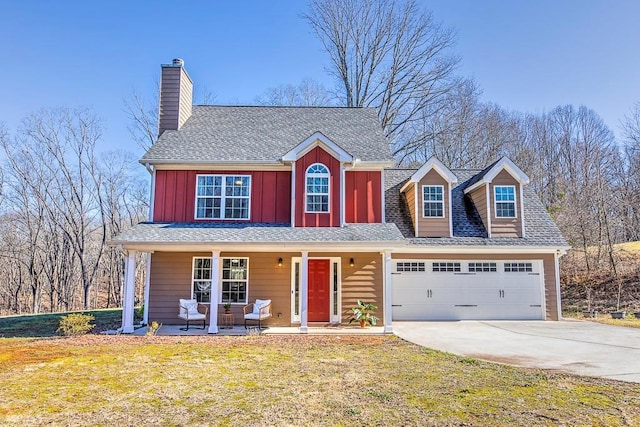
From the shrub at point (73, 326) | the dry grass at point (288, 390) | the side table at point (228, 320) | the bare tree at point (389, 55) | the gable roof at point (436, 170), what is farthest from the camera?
the bare tree at point (389, 55)

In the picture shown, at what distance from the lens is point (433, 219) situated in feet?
46.9

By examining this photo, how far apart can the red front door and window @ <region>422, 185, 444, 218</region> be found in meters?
4.05

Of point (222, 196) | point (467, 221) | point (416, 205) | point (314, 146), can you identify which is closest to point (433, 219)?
point (416, 205)

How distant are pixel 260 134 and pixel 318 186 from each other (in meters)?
3.51

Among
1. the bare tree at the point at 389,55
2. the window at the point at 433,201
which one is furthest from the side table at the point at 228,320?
the bare tree at the point at 389,55

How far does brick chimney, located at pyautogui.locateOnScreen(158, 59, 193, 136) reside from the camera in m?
14.5

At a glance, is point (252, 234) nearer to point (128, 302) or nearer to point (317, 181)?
point (317, 181)

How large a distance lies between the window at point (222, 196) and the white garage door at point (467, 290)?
5.49m

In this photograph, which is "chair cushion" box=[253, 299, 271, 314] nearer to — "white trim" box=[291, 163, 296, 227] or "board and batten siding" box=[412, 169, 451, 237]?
"white trim" box=[291, 163, 296, 227]

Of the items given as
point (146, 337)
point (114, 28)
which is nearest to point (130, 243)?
point (146, 337)

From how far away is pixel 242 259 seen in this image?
12.6 m

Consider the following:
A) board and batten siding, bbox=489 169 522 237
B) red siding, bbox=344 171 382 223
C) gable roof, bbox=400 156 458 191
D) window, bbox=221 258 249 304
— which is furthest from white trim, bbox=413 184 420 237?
window, bbox=221 258 249 304

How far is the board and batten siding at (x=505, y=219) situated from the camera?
14320 mm

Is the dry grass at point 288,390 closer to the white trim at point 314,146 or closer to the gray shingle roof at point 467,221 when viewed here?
the white trim at point 314,146
